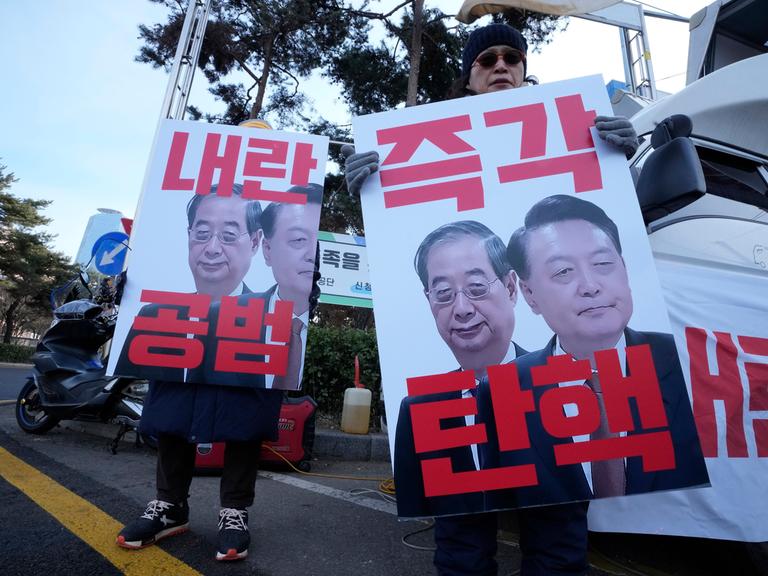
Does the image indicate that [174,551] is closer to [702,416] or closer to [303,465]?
[303,465]

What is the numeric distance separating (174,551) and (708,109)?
3.49 meters

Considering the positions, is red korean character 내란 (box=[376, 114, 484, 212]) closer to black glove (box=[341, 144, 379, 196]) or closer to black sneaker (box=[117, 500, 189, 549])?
black glove (box=[341, 144, 379, 196])

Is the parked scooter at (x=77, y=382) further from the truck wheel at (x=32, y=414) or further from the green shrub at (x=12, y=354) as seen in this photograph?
the green shrub at (x=12, y=354)

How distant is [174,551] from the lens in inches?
69.3

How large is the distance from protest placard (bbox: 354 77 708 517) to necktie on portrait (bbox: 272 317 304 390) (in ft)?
1.95

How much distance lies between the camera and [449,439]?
4.07 feet

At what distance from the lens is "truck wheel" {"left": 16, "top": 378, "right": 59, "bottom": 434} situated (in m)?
3.96

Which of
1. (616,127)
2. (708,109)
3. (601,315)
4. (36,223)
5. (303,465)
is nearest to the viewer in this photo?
(601,315)

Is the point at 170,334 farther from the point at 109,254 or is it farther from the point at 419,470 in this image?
the point at 109,254

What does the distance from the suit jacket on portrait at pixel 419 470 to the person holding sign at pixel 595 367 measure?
69 millimetres

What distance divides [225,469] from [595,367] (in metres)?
1.53

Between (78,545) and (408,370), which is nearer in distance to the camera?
(408,370)

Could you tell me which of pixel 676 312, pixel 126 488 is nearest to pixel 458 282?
pixel 676 312

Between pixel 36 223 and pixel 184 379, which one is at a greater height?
pixel 36 223
